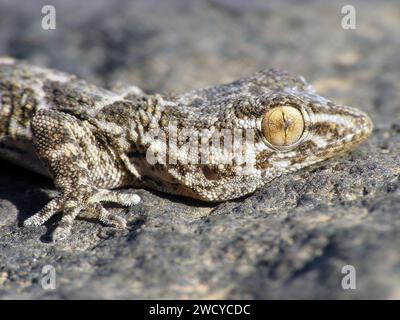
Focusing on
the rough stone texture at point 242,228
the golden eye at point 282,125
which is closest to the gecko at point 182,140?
the golden eye at point 282,125

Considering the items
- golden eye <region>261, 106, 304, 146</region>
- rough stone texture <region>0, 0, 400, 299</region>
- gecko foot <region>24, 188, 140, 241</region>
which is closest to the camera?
rough stone texture <region>0, 0, 400, 299</region>

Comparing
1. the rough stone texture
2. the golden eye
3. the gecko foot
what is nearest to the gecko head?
the golden eye

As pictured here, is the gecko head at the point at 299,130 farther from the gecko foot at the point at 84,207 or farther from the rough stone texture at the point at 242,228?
the gecko foot at the point at 84,207

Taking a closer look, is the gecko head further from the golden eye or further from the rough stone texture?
the rough stone texture

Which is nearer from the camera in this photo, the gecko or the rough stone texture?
the rough stone texture

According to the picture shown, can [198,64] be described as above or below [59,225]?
above

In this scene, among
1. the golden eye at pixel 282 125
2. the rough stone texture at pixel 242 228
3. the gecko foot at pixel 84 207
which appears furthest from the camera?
the golden eye at pixel 282 125

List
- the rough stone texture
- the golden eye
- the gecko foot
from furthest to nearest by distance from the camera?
the golden eye < the gecko foot < the rough stone texture

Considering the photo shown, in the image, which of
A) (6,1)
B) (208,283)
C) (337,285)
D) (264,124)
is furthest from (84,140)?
(6,1)

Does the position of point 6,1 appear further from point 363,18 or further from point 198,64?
point 363,18
